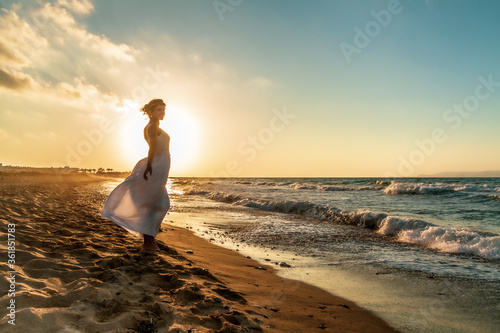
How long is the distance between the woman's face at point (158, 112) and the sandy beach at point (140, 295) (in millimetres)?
2261

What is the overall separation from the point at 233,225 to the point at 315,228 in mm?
2887

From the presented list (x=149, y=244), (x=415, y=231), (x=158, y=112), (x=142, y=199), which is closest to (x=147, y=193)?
(x=142, y=199)

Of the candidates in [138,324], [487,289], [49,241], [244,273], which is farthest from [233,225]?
[138,324]

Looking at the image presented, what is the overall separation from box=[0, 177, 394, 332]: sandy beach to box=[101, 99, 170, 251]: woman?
415mm

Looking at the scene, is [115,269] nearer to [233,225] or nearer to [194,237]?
[194,237]

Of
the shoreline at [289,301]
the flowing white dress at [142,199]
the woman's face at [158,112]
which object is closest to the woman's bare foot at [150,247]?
the flowing white dress at [142,199]

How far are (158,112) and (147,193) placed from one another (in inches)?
55.7

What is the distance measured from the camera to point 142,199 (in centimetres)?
476

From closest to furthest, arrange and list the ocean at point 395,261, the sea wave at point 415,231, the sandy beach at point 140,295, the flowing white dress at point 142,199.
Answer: the sandy beach at point 140,295, the ocean at point 395,261, the flowing white dress at point 142,199, the sea wave at point 415,231

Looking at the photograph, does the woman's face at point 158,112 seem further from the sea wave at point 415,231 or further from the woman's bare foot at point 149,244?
the sea wave at point 415,231

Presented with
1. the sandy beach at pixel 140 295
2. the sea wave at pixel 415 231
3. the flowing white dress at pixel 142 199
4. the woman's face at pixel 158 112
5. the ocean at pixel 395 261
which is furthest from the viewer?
the sea wave at pixel 415 231

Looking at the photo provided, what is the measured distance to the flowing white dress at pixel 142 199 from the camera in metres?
4.66

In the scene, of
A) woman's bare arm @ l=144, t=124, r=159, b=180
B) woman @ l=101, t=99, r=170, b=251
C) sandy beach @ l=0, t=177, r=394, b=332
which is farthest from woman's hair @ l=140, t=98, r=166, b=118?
sandy beach @ l=0, t=177, r=394, b=332

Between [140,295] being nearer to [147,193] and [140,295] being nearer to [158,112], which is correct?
[147,193]
